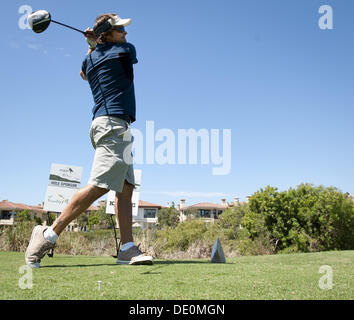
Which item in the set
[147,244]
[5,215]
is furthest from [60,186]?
[5,215]

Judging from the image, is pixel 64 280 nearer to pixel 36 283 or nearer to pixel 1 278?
pixel 36 283

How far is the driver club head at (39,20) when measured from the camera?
3455 mm

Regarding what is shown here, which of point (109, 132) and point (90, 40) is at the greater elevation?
point (90, 40)

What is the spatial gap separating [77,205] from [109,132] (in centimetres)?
75

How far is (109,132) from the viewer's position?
307cm

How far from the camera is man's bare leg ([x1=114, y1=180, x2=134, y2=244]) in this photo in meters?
3.45

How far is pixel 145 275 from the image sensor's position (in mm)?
2463

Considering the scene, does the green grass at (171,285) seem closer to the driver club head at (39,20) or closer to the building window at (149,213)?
the driver club head at (39,20)

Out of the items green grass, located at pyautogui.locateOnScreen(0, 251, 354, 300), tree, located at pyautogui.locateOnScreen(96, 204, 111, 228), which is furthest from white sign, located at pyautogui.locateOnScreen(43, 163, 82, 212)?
tree, located at pyautogui.locateOnScreen(96, 204, 111, 228)

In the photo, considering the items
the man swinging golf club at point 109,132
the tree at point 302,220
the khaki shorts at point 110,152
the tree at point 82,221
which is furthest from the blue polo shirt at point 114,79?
the tree at point 82,221

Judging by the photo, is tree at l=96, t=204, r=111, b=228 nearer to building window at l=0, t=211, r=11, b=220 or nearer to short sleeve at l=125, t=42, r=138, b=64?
building window at l=0, t=211, r=11, b=220

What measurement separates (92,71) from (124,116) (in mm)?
649

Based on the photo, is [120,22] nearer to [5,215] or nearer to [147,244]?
[147,244]

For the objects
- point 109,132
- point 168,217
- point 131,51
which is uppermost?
point 131,51
